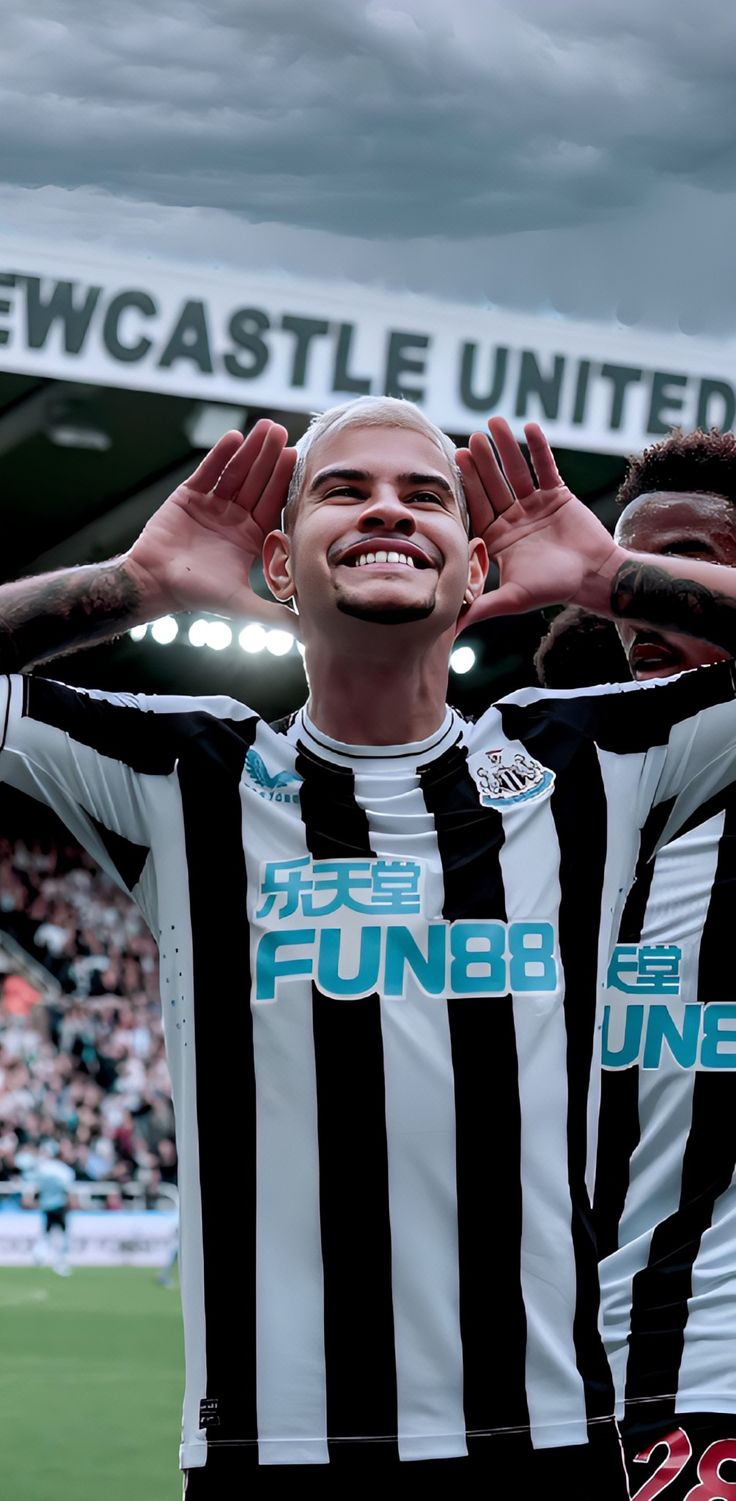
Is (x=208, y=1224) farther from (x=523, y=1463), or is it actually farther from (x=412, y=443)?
(x=412, y=443)

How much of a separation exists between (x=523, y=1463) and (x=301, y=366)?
1273 centimetres

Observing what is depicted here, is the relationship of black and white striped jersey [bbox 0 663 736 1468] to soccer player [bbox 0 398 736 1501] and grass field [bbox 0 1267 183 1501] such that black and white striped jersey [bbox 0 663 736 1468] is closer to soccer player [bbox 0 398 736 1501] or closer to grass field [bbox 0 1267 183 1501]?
soccer player [bbox 0 398 736 1501]

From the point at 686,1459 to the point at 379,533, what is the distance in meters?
1.61

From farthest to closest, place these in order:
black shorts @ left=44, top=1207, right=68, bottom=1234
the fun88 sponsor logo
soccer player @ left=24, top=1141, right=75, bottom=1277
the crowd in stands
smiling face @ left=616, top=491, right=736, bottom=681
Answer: the crowd in stands < black shorts @ left=44, top=1207, right=68, bottom=1234 < soccer player @ left=24, top=1141, right=75, bottom=1277 < smiling face @ left=616, top=491, right=736, bottom=681 < the fun88 sponsor logo

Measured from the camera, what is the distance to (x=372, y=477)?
102 inches

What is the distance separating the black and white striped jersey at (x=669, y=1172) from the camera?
3084 millimetres

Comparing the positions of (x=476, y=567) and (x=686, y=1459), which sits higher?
(x=476, y=567)

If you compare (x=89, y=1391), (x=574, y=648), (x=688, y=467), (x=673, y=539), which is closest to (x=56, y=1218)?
(x=89, y=1391)

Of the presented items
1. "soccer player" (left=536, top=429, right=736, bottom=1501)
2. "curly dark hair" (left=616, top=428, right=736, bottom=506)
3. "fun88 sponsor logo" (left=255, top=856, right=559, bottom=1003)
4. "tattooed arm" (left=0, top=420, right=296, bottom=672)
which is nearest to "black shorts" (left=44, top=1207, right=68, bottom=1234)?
"curly dark hair" (left=616, top=428, right=736, bottom=506)

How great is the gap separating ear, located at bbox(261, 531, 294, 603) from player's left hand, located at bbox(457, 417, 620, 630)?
0.31 m

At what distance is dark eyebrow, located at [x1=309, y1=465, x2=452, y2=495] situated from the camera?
259 centimetres

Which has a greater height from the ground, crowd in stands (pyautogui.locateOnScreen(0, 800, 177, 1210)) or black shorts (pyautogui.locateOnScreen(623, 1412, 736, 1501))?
black shorts (pyautogui.locateOnScreen(623, 1412, 736, 1501))

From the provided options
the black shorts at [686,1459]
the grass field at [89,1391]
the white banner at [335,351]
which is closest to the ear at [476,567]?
the black shorts at [686,1459]

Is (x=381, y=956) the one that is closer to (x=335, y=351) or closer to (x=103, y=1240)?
(x=335, y=351)
